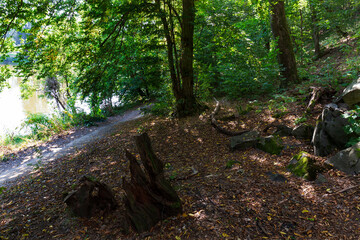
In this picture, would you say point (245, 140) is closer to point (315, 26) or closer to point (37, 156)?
point (37, 156)

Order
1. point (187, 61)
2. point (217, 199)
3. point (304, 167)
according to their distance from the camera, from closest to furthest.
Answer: point (217, 199) → point (304, 167) → point (187, 61)

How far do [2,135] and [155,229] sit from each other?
1201 centimetres

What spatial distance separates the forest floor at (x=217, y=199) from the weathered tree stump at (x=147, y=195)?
0.40 feet

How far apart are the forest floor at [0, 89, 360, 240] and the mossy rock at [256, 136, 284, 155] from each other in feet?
0.38

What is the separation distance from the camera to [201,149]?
567 cm

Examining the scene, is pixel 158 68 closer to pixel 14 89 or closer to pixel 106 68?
pixel 106 68

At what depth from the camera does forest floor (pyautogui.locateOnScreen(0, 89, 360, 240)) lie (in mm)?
2727

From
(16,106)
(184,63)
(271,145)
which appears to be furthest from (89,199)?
(16,106)

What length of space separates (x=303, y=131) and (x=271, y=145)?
799 millimetres

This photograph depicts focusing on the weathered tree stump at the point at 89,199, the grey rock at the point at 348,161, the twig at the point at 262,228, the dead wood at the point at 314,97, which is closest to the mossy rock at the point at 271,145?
the grey rock at the point at 348,161

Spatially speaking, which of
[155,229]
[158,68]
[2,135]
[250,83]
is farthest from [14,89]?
[155,229]

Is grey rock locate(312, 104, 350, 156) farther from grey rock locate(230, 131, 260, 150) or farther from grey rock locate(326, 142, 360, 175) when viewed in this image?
grey rock locate(230, 131, 260, 150)

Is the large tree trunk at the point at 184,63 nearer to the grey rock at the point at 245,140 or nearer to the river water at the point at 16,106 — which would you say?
the grey rock at the point at 245,140

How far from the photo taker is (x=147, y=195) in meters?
3.03
